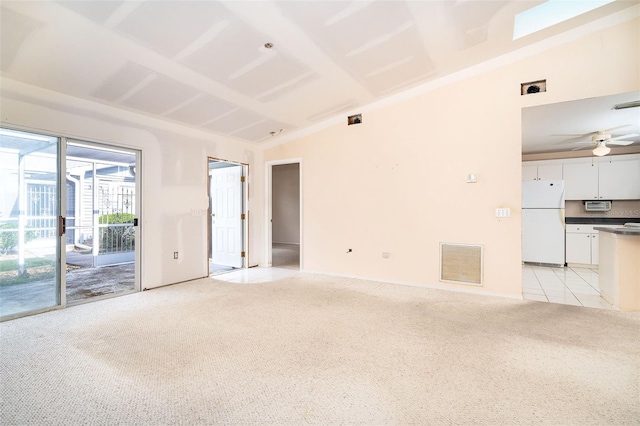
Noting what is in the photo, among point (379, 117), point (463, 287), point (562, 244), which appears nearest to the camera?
point (463, 287)

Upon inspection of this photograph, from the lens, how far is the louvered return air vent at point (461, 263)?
3.96 metres

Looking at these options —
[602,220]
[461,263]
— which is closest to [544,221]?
[602,220]

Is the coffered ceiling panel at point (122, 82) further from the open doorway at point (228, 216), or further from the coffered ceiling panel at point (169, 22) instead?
the open doorway at point (228, 216)

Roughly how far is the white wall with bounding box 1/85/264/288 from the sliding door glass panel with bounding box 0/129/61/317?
277mm

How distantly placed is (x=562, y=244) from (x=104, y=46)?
7868mm

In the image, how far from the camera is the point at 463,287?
406 cm

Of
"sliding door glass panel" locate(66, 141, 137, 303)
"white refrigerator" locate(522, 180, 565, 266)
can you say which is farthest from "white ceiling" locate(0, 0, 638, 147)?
"white refrigerator" locate(522, 180, 565, 266)

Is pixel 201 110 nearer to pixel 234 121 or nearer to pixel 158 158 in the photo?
pixel 234 121

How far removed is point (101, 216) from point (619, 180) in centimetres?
999

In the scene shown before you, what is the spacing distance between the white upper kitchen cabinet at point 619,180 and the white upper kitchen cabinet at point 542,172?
0.66 meters

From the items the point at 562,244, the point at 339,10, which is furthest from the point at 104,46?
the point at 562,244

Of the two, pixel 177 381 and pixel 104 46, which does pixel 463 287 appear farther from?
pixel 104 46

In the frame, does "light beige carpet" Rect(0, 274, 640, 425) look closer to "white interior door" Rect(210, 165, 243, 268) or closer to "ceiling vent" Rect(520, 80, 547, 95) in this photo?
"white interior door" Rect(210, 165, 243, 268)

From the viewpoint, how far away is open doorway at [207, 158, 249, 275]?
566 cm
